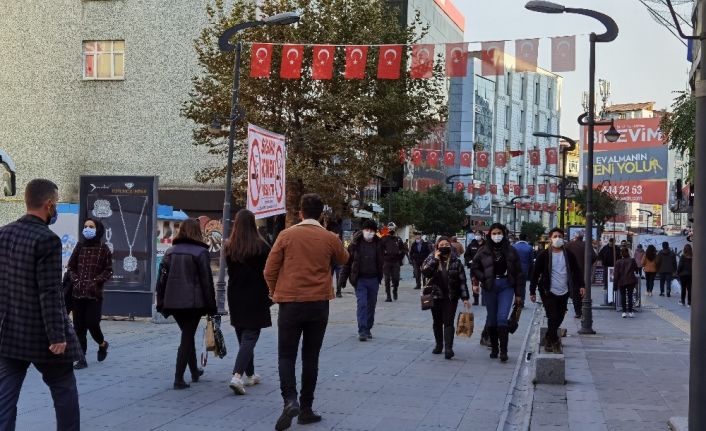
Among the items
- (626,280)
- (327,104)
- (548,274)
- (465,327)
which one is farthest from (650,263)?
(465,327)

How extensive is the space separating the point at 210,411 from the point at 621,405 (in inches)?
155

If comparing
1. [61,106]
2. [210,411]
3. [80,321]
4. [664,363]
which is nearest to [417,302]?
[664,363]

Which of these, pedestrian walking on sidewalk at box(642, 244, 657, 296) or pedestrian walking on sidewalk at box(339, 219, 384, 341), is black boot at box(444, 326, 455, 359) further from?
pedestrian walking on sidewalk at box(642, 244, 657, 296)

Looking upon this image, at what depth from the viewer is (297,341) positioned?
26.0ft

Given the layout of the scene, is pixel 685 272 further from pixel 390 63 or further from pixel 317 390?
pixel 317 390

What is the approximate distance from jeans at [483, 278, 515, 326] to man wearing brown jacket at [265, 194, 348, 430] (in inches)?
201

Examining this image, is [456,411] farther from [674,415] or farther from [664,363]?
[664,363]

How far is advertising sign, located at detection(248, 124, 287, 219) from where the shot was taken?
15133 mm

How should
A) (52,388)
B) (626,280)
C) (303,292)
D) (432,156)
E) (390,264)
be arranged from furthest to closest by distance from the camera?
(432,156), (390,264), (626,280), (303,292), (52,388)

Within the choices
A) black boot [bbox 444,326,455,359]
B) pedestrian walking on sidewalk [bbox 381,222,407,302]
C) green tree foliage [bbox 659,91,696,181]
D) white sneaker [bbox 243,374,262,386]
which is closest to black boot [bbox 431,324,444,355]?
black boot [bbox 444,326,455,359]

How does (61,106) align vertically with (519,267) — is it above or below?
above

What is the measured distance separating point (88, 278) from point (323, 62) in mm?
11587

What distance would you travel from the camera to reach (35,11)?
46.6 metres

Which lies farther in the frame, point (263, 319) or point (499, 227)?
point (499, 227)
